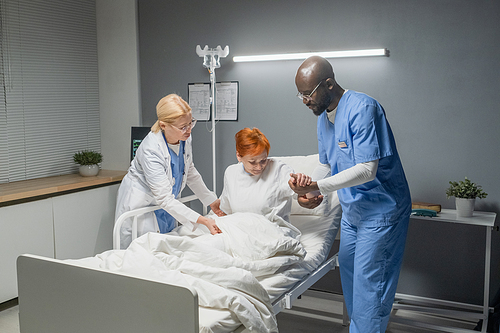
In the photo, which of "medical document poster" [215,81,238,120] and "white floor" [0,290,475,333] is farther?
"medical document poster" [215,81,238,120]

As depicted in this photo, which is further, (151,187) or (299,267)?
(151,187)

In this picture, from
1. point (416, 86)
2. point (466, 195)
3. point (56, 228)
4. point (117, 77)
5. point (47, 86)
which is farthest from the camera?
point (117, 77)

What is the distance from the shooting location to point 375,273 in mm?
2061

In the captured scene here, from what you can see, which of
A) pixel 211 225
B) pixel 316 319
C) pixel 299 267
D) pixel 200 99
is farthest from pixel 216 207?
pixel 200 99

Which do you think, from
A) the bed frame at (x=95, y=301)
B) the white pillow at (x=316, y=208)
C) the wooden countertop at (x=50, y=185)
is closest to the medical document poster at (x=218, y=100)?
the white pillow at (x=316, y=208)

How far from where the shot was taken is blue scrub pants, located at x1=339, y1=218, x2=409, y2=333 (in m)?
2.05

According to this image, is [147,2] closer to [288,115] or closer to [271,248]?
[288,115]

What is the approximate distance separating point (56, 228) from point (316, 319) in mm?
1983

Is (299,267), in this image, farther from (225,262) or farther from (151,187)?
(151,187)

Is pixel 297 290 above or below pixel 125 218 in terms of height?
below

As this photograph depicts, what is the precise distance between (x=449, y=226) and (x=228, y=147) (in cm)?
170

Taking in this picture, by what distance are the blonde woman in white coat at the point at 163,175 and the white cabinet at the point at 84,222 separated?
1.00 meters

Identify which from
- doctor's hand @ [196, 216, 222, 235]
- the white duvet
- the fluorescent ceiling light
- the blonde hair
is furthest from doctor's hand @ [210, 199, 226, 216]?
the fluorescent ceiling light

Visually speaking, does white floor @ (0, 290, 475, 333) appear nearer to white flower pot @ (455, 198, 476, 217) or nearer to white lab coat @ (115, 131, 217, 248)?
white flower pot @ (455, 198, 476, 217)
